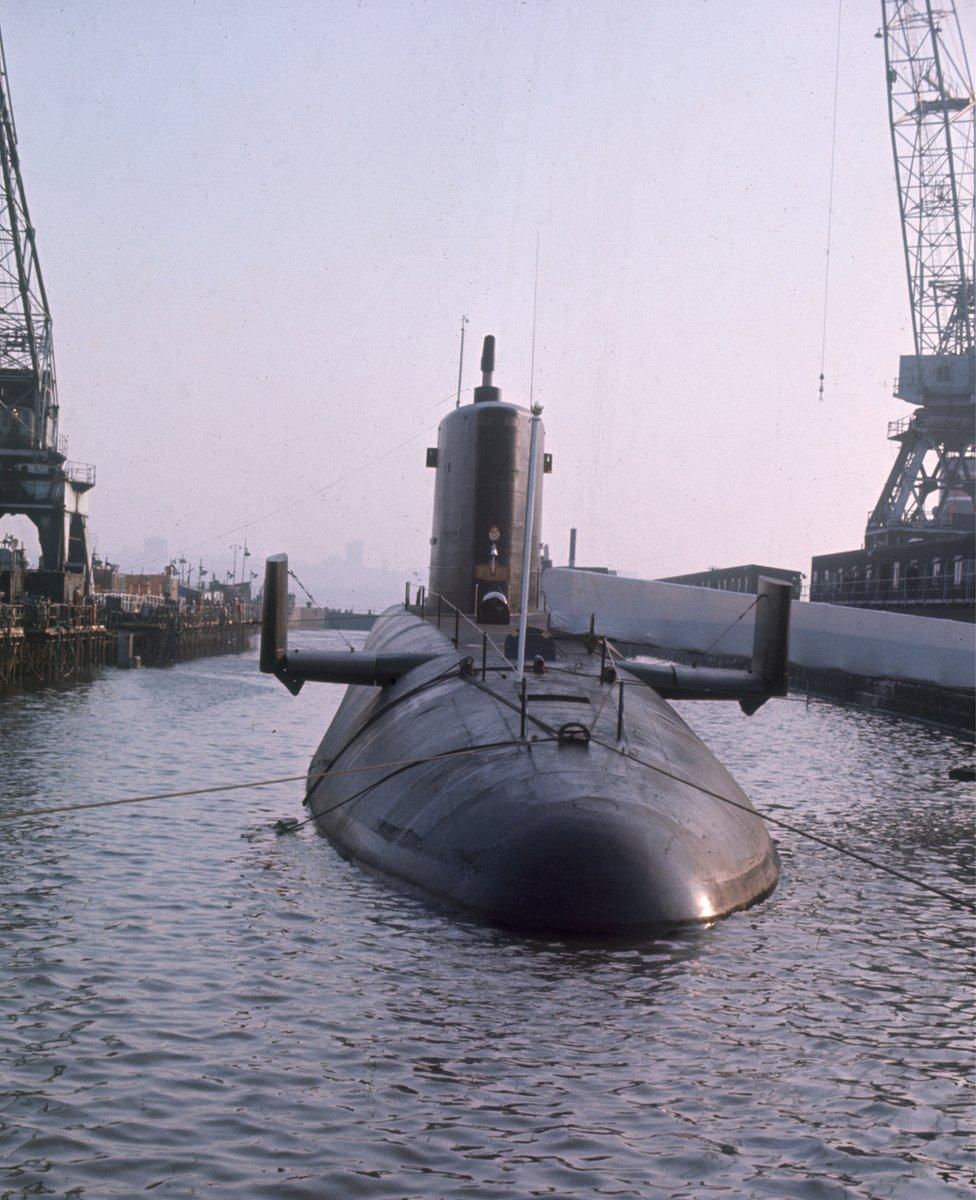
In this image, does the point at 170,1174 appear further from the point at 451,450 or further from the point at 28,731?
the point at 28,731

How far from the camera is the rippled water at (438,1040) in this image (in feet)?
25.9

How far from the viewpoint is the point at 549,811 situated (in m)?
12.6

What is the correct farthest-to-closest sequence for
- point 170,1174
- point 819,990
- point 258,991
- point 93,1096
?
point 819,990 → point 258,991 → point 93,1096 → point 170,1174

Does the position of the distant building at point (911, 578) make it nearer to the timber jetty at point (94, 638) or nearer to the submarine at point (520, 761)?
the submarine at point (520, 761)

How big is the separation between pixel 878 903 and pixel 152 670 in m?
63.1

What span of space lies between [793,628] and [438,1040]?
140 ft

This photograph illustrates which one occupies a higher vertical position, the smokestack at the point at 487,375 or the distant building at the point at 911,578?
the smokestack at the point at 487,375

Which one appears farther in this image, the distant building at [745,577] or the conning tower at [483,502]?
the distant building at [745,577]

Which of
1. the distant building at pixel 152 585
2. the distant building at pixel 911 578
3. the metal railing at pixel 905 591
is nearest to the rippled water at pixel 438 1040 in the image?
the metal railing at pixel 905 591

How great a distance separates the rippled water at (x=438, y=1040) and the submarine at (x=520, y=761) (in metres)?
0.50

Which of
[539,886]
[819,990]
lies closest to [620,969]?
[539,886]

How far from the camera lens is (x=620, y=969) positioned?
11438mm

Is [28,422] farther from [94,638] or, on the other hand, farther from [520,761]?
[520,761]

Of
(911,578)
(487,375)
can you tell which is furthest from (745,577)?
(487,375)
